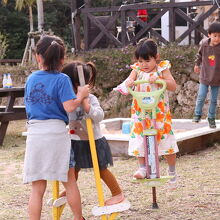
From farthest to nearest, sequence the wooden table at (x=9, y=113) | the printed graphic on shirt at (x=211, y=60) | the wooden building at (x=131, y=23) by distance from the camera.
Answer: the wooden building at (x=131, y=23) < the wooden table at (x=9, y=113) < the printed graphic on shirt at (x=211, y=60)

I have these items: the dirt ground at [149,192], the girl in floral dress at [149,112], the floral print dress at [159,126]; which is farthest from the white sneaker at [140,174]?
the dirt ground at [149,192]

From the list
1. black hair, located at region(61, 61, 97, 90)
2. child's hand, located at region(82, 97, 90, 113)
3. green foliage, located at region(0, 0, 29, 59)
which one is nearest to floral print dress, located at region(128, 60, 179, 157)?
black hair, located at region(61, 61, 97, 90)

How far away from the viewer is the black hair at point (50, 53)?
4.04 m

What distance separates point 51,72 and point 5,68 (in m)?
9.76

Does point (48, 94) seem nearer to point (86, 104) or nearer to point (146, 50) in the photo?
point (86, 104)

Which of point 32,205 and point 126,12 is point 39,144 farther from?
point 126,12

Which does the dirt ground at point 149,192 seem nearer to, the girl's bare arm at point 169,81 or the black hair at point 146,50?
the girl's bare arm at point 169,81

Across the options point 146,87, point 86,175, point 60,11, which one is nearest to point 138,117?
point 146,87

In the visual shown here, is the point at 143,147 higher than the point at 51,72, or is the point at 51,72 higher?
the point at 51,72

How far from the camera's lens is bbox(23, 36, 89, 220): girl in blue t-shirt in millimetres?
3980

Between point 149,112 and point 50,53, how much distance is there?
1072 mm

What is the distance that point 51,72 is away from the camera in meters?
4.04

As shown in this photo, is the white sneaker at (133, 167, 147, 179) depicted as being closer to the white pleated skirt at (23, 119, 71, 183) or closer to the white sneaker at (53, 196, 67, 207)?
the white sneaker at (53, 196, 67, 207)

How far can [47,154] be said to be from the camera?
3980 millimetres
